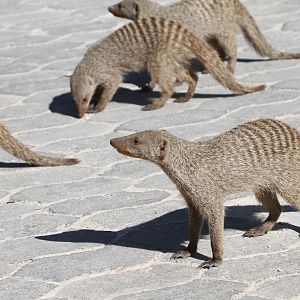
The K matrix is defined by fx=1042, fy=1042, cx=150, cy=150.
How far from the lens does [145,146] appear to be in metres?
3.65

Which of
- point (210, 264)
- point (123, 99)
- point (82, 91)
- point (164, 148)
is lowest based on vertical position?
point (123, 99)

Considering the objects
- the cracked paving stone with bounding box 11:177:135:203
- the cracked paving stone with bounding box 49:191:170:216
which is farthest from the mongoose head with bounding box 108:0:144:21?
the cracked paving stone with bounding box 49:191:170:216

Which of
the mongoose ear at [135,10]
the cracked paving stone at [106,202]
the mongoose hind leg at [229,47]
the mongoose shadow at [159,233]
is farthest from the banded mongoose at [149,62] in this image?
the mongoose shadow at [159,233]

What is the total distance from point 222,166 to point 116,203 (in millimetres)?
803

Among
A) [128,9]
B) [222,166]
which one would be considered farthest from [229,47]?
[222,166]

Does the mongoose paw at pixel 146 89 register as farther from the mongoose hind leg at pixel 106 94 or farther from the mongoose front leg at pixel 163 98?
the mongoose front leg at pixel 163 98

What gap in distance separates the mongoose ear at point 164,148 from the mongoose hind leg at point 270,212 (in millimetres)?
463

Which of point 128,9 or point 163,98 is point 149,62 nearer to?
point 163,98

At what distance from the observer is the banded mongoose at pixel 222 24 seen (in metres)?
6.62

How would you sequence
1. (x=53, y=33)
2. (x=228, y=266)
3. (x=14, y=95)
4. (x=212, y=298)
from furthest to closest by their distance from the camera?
(x=53, y=33) → (x=14, y=95) → (x=228, y=266) → (x=212, y=298)

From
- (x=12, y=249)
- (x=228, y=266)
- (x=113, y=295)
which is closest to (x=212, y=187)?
(x=228, y=266)

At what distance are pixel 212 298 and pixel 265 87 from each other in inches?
115

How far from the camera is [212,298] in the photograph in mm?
3365

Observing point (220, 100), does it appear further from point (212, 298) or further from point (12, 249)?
point (212, 298)
